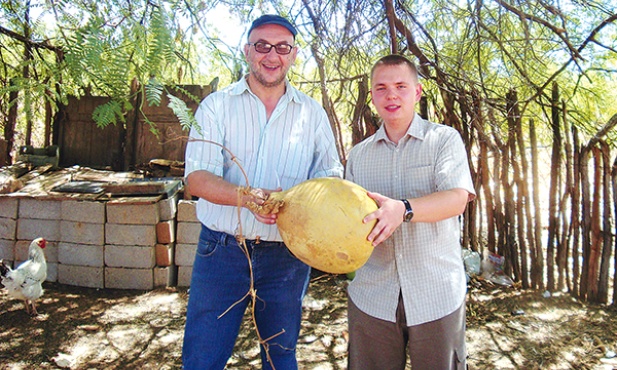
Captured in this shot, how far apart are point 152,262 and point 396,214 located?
408 cm

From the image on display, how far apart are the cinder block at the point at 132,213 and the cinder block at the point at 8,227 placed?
4.09 ft

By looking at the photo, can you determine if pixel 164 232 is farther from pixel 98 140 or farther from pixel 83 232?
pixel 98 140

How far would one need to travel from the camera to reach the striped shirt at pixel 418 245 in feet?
5.96

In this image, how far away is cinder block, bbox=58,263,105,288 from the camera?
16.4ft

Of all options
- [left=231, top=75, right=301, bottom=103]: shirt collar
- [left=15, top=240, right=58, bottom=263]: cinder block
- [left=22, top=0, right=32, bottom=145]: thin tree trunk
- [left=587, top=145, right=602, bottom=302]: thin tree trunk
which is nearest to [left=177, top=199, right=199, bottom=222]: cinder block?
[left=15, top=240, right=58, bottom=263]: cinder block

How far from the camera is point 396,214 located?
156 centimetres

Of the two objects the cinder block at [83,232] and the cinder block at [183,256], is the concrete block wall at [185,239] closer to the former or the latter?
the cinder block at [183,256]

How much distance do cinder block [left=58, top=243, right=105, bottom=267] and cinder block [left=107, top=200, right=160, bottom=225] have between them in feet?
1.28

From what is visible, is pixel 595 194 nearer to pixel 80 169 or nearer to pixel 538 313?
pixel 538 313

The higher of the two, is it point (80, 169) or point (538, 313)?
point (80, 169)

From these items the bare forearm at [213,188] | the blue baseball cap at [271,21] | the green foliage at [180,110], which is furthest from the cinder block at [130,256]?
the green foliage at [180,110]

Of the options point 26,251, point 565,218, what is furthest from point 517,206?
point 26,251

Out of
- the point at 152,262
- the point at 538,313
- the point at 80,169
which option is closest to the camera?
the point at 538,313

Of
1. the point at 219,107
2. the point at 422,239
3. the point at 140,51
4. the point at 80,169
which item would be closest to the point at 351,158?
the point at 422,239
